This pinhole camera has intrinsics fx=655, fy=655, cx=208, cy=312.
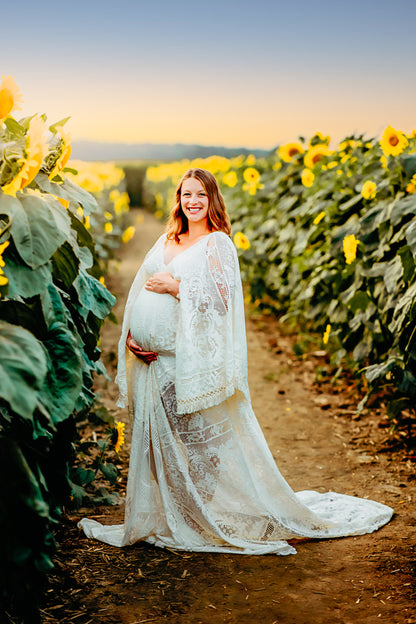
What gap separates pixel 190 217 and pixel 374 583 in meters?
1.82

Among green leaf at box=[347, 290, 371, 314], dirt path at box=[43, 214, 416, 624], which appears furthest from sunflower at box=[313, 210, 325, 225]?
dirt path at box=[43, 214, 416, 624]

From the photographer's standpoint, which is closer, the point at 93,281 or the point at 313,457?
the point at 93,281

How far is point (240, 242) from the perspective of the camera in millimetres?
8148

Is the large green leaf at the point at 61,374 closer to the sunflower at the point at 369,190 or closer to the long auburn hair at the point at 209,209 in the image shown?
the long auburn hair at the point at 209,209

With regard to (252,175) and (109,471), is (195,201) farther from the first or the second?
(252,175)

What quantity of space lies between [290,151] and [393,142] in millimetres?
2873

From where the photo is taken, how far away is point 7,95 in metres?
1.86

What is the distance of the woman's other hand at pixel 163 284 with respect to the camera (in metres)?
3.05

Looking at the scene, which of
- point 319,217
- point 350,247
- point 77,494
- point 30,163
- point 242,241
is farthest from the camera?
point 242,241

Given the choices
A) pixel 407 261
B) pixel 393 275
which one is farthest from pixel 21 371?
pixel 393 275

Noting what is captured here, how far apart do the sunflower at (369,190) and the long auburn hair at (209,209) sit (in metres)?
1.81

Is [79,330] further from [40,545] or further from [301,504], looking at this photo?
[301,504]

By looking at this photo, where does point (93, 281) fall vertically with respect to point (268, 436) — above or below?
above

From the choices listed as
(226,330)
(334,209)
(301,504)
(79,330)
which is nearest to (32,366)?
(79,330)
